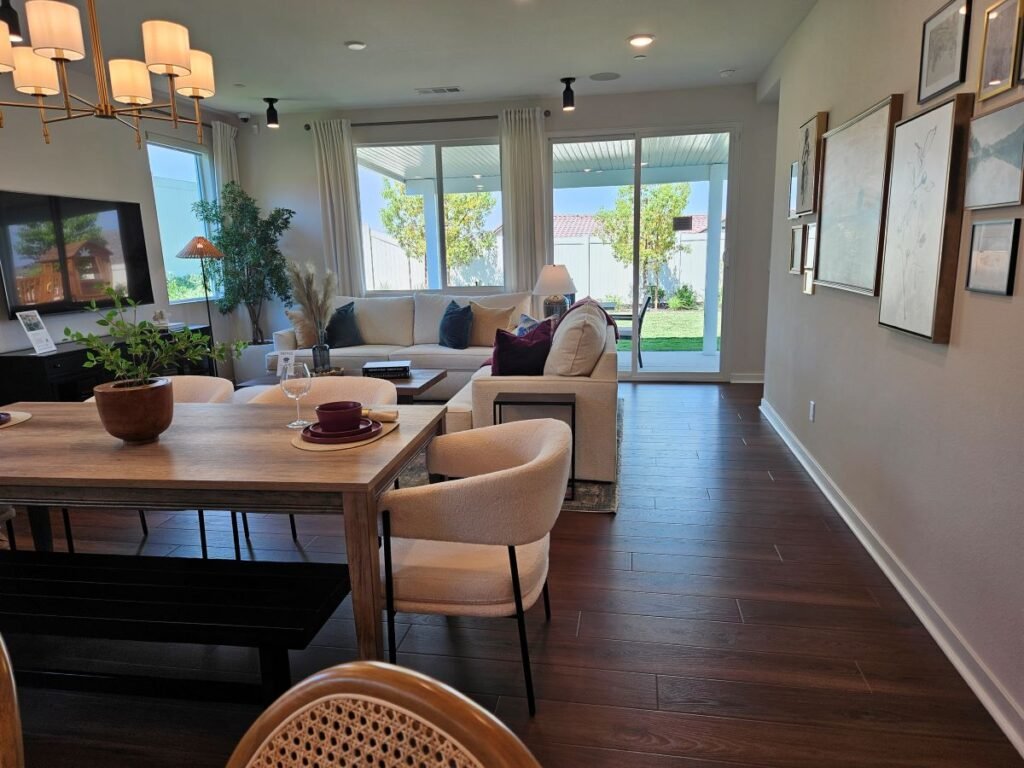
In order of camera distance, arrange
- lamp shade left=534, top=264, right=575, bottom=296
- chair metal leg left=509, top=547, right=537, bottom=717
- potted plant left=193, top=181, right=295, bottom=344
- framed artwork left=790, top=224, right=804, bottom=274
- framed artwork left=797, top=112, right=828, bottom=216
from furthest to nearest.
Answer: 1. potted plant left=193, top=181, right=295, bottom=344
2. lamp shade left=534, top=264, right=575, bottom=296
3. framed artwork left=790, top=224, right=804, bottom=274
4. framed artwork left=797, top=112, right=828, bottom=216
5. chair metal leg left=509, top=547, right=537, bottom=717

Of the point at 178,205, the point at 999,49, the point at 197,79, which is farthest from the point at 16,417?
the point at 178,205

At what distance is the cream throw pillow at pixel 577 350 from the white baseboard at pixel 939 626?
140 centimetres

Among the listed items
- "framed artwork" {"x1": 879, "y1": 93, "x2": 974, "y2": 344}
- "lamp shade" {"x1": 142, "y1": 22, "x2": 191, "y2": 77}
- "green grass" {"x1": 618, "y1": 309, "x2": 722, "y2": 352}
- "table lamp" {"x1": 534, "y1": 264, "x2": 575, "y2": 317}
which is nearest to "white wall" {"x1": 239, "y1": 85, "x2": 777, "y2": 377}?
"green grass" {"x1": 618, "y1": 309, "x2": 722, "y2": 352}

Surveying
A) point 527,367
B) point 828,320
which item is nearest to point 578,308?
point 527,367

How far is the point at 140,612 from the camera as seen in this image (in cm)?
157

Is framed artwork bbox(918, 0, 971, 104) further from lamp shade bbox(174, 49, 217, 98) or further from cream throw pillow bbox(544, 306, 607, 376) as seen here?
lamp shade bbox(174, 49, 217, 98)

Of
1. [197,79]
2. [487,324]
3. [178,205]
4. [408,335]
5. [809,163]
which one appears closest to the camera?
[197,79]

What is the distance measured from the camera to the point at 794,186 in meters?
4.06

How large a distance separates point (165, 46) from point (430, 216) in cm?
447

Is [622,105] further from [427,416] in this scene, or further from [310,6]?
[427,416]

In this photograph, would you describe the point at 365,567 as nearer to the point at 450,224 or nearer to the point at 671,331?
the point at 450,224

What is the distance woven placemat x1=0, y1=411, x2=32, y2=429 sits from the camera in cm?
204

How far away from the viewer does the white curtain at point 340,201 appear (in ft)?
20.4

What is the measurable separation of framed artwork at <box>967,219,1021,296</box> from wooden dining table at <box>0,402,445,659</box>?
5.55 feet
